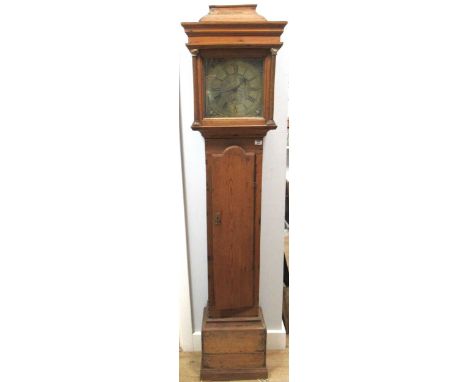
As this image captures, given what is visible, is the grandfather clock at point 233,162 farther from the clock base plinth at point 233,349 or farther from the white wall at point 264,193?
the white wall at point 264,193

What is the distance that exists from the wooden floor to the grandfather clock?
86mm

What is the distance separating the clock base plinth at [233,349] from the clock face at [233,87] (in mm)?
1073

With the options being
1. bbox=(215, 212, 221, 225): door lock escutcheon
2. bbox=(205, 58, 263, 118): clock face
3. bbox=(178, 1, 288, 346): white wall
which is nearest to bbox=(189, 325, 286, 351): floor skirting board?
bbox=(178, 1, 288, 346): white wall

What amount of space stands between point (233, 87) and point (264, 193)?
64 cm

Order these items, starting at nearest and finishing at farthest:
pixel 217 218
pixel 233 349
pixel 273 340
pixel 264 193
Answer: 1. pixel 217 218
2. pixel 233 349
3. pixel 264 193
4. pixel 273 340

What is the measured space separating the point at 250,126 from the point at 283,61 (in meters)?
0.48

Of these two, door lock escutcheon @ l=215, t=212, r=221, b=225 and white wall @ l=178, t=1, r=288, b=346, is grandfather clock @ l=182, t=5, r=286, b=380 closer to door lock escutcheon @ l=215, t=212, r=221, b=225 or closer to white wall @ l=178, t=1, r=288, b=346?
door lock escutcheon @ l=215, t=212, r=221, b=225

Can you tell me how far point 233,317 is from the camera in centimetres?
194

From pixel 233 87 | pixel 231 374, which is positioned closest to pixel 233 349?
pixel 231 374

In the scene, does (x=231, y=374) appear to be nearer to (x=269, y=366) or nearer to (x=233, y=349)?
(x=233, y=349)

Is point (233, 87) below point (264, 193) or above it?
above

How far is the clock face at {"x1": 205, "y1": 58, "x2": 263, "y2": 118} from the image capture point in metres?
1.65

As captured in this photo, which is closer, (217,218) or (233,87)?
(233,87)

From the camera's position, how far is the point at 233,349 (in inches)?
75.5
